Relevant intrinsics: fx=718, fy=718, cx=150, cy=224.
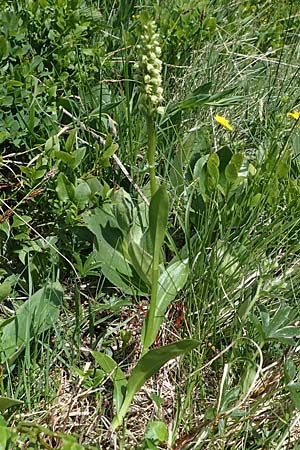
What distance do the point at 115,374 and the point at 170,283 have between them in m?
0.26

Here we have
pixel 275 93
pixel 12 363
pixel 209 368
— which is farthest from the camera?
pixel 275 93

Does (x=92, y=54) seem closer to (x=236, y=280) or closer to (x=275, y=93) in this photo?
(x=275, y=93)

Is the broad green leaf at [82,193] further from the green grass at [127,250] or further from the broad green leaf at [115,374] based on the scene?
the broad green leaf at [115,374]

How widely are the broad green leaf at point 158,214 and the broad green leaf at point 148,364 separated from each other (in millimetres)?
187

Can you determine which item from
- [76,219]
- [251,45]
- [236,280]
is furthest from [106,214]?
[251,45]

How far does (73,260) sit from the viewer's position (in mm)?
1768

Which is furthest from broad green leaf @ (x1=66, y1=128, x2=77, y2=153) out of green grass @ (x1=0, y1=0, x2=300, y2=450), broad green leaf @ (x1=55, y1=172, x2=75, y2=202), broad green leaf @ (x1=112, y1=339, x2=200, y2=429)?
broad green leaf @ (x1=112, y1=339, x2=200, y2=429)

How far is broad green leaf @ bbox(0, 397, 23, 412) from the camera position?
4.31ft

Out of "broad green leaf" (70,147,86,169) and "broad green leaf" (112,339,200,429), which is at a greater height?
"broad green leaf" (70,147,86,169)

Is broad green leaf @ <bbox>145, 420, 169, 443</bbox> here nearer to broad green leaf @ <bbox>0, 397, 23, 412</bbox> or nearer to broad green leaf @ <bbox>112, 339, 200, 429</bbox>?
broad green leaf @ <bbox>112, 339, 200, 429</bbox>

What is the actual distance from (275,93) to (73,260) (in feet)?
3.13

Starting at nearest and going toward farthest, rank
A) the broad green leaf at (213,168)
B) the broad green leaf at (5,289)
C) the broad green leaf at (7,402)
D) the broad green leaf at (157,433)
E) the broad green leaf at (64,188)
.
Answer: the broad green leaf at (7,402)
the broad green leaf at (157,433)
the broad green leaf at (5,289)
the broad green leaf at (64,188)
the broad green leaf at (213,168)

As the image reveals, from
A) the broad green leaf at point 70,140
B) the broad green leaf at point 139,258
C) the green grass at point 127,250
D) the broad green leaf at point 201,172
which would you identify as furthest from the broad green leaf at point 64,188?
the broad green leaf at point 201,172

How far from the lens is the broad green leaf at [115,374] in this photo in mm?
1471
